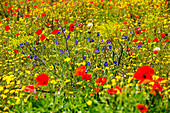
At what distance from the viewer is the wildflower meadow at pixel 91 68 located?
66.1 inches

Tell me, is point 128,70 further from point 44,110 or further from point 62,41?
point 62,41

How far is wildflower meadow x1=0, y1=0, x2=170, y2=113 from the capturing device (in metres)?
1.68

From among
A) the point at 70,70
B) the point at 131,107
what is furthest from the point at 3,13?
the point at 131,107

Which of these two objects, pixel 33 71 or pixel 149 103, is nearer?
pixel 149 103

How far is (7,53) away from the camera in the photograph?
3996mm

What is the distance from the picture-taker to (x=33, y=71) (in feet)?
9.86

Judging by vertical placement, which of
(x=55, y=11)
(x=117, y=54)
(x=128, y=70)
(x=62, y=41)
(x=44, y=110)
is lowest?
(x=44, y=110)

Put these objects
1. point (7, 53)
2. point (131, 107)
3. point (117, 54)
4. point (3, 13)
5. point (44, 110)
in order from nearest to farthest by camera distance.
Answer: point (131, 107), point (44, 110), point (117, 54), point (7, 53), point (3, 13)

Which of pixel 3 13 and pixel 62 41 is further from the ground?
pixel 3 13

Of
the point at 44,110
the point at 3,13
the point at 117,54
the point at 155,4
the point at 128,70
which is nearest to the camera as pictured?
the point at 44,110

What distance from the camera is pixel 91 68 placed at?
2648 mm

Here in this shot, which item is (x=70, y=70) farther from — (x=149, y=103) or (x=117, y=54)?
(x=149, y=103)

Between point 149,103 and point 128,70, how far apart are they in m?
0.96

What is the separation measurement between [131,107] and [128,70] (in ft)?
3.35
